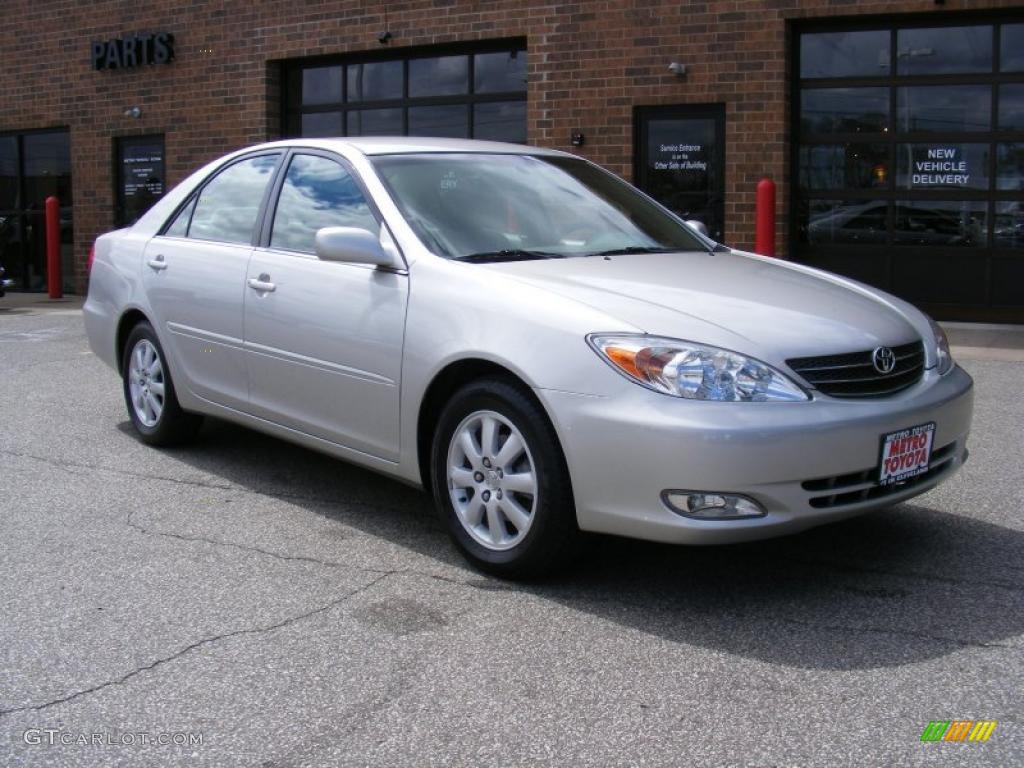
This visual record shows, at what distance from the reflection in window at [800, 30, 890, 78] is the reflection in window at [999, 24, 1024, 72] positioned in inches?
41.0

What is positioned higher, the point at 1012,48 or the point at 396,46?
the point at 396,46

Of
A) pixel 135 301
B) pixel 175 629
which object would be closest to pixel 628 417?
pixel 175 629

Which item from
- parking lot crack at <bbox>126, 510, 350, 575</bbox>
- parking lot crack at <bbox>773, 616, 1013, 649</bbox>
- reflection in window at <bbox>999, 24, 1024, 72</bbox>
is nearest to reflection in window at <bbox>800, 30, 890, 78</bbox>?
reflection in window at <bbox>999, 24, 1024, 72</bbox>

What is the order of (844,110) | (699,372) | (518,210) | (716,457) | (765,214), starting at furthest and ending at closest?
1. (844,110)
2. (765,214)
3. (518,210)
4. (699,372)
5. (716,457)

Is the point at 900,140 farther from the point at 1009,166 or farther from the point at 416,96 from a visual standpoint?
the point at 416,96

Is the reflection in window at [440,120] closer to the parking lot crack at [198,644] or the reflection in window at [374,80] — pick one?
the reflection in window at [374,80]

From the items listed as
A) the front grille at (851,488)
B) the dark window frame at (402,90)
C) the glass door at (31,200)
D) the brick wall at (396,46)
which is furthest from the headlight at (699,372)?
the glass door at (31,200)

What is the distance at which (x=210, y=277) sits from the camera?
18.9 feet

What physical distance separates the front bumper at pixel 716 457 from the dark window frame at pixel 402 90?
1024 centimetres

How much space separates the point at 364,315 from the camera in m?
4.80

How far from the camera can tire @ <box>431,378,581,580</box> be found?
13.4ft

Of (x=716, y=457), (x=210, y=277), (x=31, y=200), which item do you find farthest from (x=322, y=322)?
(x=31, y=200)

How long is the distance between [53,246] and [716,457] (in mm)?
14334

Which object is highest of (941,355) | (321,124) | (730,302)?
(321,124)
